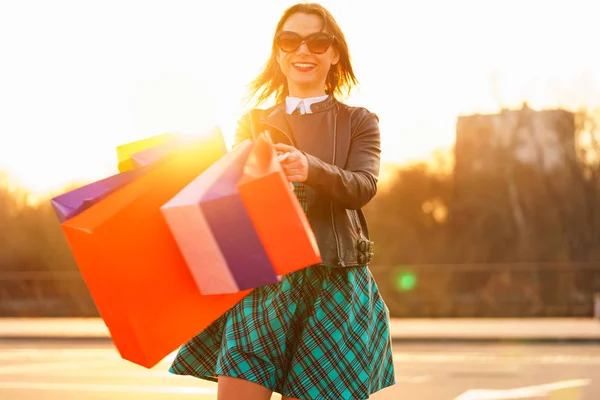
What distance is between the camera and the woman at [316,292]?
3176mm

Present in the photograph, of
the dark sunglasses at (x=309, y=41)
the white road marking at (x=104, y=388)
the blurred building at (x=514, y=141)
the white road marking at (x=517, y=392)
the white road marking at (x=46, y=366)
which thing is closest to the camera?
the dark sunglasses at (x=309, y=41)

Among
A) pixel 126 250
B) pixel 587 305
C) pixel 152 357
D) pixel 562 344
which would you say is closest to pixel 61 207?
pixel 126 250

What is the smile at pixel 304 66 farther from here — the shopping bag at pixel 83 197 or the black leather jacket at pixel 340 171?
the shopping bag at pixel 83 197

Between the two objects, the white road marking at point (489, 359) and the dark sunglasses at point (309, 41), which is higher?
the dark sunglasses at point (309, 41)

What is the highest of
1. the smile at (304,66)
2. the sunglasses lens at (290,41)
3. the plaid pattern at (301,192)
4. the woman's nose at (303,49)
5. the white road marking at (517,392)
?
the sunglasses lens at (290,41)

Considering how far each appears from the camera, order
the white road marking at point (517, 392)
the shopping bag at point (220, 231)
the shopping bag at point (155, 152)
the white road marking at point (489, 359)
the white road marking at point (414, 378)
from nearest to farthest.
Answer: the shopping bag at point (220, 231) → the shopping bag at point (155, 152) → the white road marking at point (517, 392) → the white road marking at point (414, 378) → the white road marking at point (489, 359)

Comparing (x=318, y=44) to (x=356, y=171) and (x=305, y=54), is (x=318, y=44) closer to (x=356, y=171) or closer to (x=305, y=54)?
(x=305, y=54)

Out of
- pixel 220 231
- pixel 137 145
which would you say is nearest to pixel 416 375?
pixel 137 145

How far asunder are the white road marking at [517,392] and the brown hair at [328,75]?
5.83 m

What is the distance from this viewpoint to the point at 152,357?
2.66m

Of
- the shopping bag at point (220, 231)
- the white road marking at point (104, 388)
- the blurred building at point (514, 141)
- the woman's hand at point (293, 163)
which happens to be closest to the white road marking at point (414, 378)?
the white road marking at point (104, 388)

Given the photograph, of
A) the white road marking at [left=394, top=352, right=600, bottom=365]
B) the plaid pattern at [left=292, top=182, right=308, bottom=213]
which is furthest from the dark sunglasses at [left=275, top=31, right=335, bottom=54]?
the white road marking at [left=394, top=352, right=600, bottom=365]

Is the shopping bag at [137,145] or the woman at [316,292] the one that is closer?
the shopping bag at [137,145]

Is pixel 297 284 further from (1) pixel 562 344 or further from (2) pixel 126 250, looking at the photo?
(1) pixel 562 344
